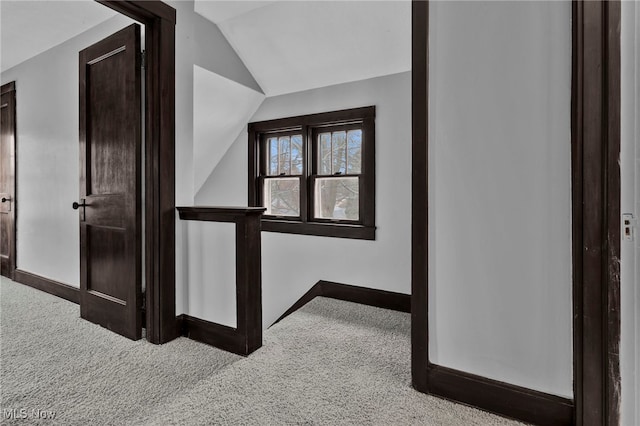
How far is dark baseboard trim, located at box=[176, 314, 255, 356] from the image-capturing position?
208 cm

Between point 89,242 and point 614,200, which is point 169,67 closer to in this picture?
point 89,242

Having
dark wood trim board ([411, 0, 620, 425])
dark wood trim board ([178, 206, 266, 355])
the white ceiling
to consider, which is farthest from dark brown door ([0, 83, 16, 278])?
dark wood trim board ([411, 0, 620, 425])

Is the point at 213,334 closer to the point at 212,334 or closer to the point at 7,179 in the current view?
the point at 212,334

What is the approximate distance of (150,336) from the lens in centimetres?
224

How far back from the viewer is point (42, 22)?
111 inches

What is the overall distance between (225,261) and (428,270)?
1234 mm

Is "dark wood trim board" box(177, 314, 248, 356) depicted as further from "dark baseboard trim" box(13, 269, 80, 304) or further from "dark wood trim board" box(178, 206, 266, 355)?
"dark baseboard trim" box(13, 269, 80, 304)

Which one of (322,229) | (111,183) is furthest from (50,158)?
(322,229)

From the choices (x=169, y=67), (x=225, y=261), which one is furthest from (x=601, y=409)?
(x=169, y=67)

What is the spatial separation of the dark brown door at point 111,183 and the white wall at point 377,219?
489 millimetres

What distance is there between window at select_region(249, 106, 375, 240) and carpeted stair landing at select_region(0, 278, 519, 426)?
3.64 feet

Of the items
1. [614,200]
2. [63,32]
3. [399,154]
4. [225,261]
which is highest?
[63,32]

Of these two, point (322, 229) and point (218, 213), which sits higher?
point (218, 213)

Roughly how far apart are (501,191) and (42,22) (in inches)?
141
